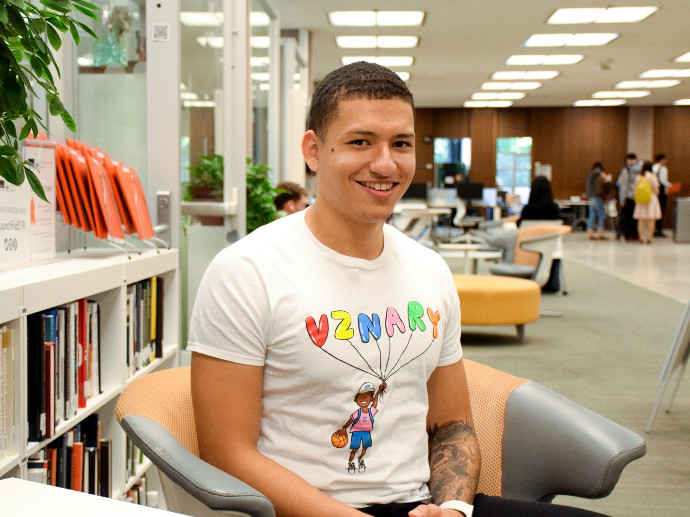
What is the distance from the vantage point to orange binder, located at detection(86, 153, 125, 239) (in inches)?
92.4

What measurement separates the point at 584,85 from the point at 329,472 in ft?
52.2

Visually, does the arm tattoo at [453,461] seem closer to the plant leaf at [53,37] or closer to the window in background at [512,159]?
the plant leaf at [53,37]

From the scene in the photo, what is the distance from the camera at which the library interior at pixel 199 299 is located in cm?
137

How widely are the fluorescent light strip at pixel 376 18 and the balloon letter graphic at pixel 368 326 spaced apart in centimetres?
845

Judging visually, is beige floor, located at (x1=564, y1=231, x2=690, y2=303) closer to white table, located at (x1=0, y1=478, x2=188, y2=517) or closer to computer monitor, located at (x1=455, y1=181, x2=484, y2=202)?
computer monitor, located at (x1=455, y1=181, x2=484, y2=202)

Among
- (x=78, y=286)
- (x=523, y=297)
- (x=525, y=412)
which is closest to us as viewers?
(x=525, y=412)

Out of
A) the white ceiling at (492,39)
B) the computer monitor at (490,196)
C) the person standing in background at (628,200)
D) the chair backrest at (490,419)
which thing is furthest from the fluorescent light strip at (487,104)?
the chair backrest at (490,419)

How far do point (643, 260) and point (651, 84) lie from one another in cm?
551

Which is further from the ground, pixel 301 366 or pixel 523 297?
pixel 301 366

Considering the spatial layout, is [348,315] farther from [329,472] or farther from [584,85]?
[584,85]

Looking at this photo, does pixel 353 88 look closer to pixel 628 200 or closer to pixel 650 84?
pixel 650 84

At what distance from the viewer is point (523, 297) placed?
18.6 ft

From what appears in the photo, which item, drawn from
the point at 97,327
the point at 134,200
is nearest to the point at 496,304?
the point at 134,200

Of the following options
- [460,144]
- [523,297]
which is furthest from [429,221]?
[460,144]
